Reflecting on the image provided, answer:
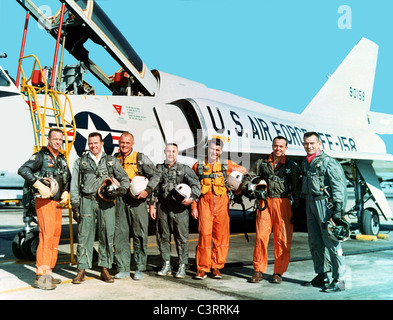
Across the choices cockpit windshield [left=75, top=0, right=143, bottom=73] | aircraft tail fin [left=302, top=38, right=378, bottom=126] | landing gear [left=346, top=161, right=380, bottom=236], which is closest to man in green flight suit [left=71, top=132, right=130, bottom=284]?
cockpit windshield [left=75, top=0, right=143, bottom=73]

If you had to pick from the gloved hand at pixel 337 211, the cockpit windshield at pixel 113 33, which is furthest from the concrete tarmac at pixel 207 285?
the cockpit windshield at pixel 113 33

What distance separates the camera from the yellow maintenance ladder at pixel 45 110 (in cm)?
566

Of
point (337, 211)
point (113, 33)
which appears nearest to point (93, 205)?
point (337, 211)

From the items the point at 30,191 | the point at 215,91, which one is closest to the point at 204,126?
the point at 215,91

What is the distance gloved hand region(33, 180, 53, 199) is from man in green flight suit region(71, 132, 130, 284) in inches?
11.1

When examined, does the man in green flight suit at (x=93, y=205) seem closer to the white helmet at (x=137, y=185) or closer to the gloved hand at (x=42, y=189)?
the white helmet at (x=137, y=185)

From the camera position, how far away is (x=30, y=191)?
16.7 feet

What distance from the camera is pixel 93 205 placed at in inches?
175

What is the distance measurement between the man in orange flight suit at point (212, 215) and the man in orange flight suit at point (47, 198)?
1.64m

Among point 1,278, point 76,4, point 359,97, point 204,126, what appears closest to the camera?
point 1,278

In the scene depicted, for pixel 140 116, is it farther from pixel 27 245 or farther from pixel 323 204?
pixel 323 204

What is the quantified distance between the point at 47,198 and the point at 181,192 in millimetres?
1550
